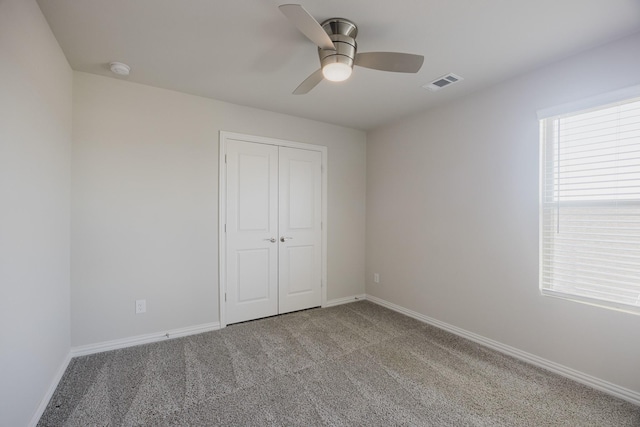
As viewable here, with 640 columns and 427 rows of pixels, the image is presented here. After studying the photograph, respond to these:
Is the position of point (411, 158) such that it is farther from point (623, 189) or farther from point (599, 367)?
point (599, 367)

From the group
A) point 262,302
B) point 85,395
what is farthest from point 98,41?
point 262,302

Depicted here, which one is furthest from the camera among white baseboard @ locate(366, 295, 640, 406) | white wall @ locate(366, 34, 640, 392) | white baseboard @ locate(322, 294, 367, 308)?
white baseboard @ locate(322, 294, 367, 308)

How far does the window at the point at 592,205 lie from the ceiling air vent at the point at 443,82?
802 millimetres

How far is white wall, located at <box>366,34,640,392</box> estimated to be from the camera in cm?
199

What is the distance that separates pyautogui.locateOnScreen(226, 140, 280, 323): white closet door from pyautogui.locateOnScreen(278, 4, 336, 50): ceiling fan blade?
1802 mm

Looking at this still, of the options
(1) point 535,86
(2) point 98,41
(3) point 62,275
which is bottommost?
(3) point 62,275

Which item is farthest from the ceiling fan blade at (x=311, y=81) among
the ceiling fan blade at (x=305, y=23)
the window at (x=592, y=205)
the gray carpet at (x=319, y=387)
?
the gray carpet at (x=319, y=387)

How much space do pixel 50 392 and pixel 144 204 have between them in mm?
1518

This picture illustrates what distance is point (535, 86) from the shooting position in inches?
90.7

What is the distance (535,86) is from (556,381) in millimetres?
2323

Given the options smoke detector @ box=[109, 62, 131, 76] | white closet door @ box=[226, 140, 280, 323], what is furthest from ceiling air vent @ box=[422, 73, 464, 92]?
smoke detector @ box=[109, 62, 131, 76]

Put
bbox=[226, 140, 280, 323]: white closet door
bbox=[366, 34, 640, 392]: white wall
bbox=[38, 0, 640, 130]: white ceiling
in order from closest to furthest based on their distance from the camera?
bbox=[38, 0, 640, 130]: white ceiling < bbox=[366, 34, 640, 392]: white wall < bbox=[226, 140, 280, 323]: white closet door

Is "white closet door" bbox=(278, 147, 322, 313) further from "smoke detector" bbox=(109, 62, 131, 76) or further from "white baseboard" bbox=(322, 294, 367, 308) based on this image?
"smoke detector" bbox=(109, 62, 131, 76)

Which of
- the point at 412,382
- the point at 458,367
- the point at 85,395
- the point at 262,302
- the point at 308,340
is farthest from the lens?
the point at 262,302
